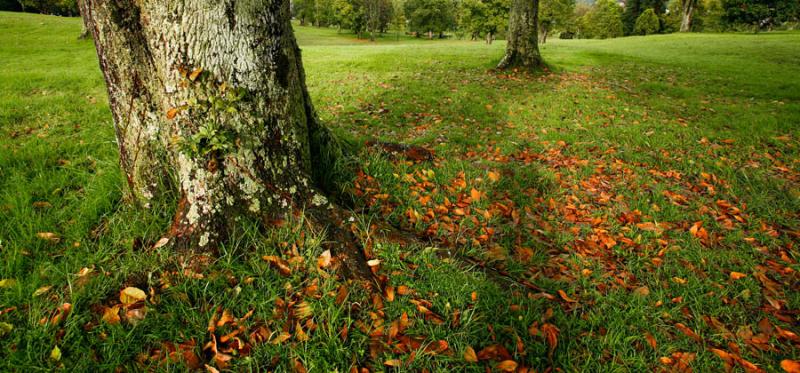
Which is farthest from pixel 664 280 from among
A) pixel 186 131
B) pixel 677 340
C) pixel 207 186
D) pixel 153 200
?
pixel 153 200

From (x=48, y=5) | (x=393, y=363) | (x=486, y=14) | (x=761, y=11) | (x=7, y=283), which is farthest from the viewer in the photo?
(x=486, y=14)

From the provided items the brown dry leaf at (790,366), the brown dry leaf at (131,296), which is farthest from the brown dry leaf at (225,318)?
the brown dry leaf at (790,366)

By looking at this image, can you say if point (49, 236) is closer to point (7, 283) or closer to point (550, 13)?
point (7, 283)

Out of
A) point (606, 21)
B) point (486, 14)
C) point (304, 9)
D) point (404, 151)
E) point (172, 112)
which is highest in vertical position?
point (304, 9)

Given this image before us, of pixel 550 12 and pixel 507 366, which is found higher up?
pixel 550 12

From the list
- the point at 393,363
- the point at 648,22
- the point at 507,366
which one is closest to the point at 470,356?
the point at 507,366

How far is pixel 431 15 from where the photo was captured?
192ft

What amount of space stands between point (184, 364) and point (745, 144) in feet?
24.7

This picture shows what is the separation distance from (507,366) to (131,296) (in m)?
2.29

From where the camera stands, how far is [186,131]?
2.52m

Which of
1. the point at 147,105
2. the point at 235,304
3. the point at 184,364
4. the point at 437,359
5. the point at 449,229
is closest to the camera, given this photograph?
the point at 184,364

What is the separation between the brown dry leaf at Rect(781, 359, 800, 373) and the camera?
2102mm

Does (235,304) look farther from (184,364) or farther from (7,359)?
(7,359)

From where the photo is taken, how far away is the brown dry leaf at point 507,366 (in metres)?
2.00
